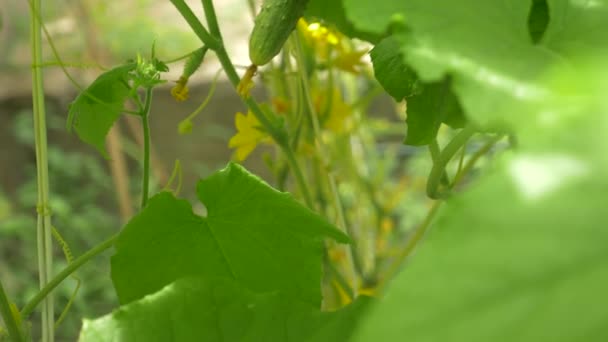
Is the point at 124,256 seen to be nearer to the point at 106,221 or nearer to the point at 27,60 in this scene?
the point at 106,221

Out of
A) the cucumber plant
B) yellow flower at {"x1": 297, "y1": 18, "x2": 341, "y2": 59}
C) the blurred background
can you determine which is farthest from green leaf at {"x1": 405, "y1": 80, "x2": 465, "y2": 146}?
the blurred background

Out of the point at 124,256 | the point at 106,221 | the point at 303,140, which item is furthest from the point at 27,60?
the point at 124,256

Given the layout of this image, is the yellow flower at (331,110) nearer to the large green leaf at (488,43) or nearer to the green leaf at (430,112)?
the green leaf at (430,112)

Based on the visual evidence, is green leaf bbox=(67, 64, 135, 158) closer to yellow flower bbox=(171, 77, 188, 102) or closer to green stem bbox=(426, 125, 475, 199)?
yellow flower bbox=(171, 77, 188, 102)

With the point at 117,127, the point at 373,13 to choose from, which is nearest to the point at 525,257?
the point at 373,13

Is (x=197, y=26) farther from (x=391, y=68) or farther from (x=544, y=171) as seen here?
(x=544, y=171)

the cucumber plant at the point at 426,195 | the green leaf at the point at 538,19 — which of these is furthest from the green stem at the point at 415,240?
the green leaf at the point at 538,19

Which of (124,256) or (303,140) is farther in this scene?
(303,140)

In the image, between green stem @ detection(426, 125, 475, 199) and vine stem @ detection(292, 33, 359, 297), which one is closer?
green stem @ detection(426, 125, 475, 199)
